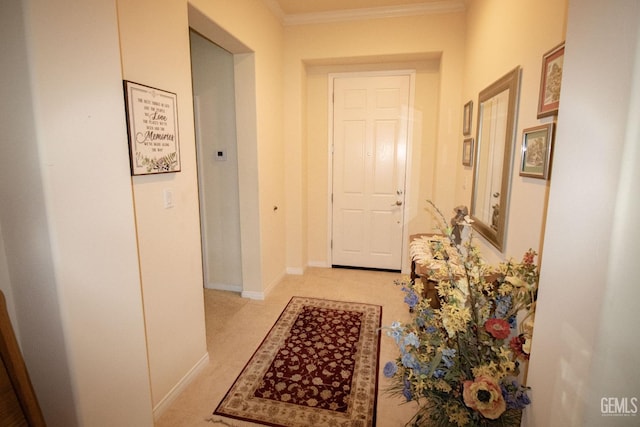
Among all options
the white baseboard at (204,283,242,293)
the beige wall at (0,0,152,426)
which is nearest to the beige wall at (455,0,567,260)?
the beige wall at (0,0,152,426)

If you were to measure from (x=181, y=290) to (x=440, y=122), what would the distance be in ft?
9.89

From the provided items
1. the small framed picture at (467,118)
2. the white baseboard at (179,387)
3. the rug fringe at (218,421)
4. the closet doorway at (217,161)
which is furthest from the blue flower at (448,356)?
the closet doorway at (217,161)

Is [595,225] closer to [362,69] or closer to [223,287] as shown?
[223,287]

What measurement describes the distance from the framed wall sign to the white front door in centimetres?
243

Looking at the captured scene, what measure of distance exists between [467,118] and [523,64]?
124 centimetres

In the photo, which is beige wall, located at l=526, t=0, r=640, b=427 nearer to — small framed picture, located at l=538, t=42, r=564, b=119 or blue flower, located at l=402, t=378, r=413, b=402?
blue flower, located at l=402, t=378, r=413, b=402

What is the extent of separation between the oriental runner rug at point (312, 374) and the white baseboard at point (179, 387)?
0.95 ft

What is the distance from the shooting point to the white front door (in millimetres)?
3762

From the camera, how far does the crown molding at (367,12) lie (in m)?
3.15

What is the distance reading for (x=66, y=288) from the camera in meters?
0.98

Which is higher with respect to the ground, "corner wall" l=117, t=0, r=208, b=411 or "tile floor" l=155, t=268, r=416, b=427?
"corner wall" l=117, t=0, r=208, b=411

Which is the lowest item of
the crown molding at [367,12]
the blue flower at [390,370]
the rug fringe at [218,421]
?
the rug fringe at [218,421]

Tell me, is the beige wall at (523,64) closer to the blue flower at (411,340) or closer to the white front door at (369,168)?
the blue flower at (411,340)

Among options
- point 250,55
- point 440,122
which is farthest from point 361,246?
point 250,55
